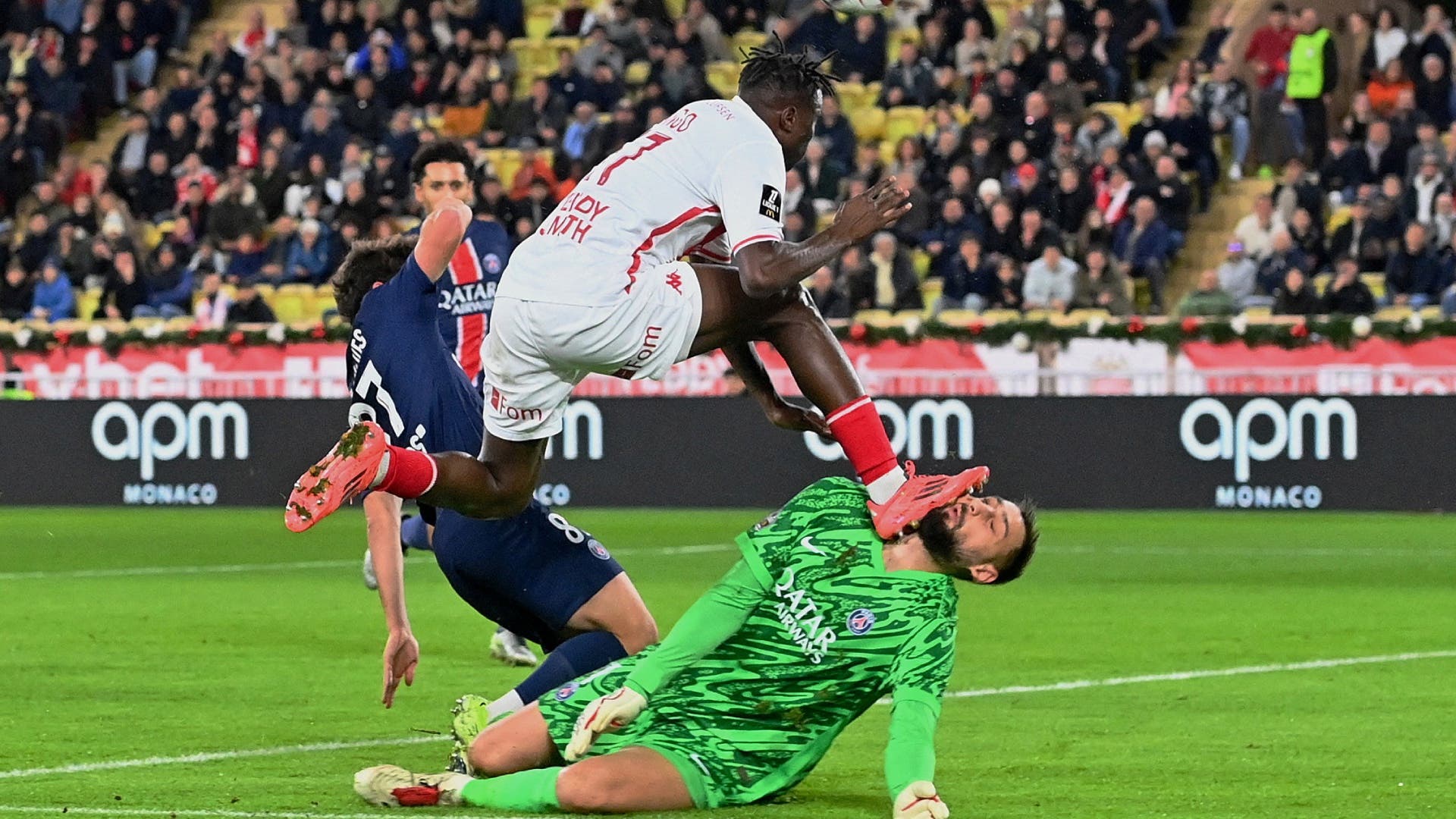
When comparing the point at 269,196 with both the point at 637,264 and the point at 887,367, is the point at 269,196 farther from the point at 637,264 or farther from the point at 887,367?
the point at 637,264

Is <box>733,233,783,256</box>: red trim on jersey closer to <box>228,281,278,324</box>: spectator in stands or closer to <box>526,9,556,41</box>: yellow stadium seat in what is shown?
<box>228,281,278,324</box>: spectator in stands

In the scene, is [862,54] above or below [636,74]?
above

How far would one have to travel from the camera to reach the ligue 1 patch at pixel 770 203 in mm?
7363

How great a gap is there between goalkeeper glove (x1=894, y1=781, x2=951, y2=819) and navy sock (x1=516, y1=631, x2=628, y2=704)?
5.74ft

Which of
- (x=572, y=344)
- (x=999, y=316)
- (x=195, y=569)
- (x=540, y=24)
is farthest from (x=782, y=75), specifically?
(x=540, y=24)

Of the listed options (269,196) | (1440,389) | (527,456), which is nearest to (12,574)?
(527,456)

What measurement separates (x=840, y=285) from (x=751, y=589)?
17.3 meters

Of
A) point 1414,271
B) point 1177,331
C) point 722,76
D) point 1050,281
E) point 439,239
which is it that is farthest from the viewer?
point 722,76

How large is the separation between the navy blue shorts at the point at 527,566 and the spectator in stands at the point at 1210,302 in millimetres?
14245

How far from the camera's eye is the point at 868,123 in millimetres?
26391

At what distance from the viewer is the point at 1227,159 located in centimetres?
2441

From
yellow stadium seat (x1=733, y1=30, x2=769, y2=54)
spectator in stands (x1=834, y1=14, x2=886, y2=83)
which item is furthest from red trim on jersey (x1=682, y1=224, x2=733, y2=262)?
yellow stadium seat (x1=733, y1=30, x2=769, y2=54)

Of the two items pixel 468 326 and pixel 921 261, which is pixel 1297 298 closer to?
pixel 921 261

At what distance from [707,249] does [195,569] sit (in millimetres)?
8436
